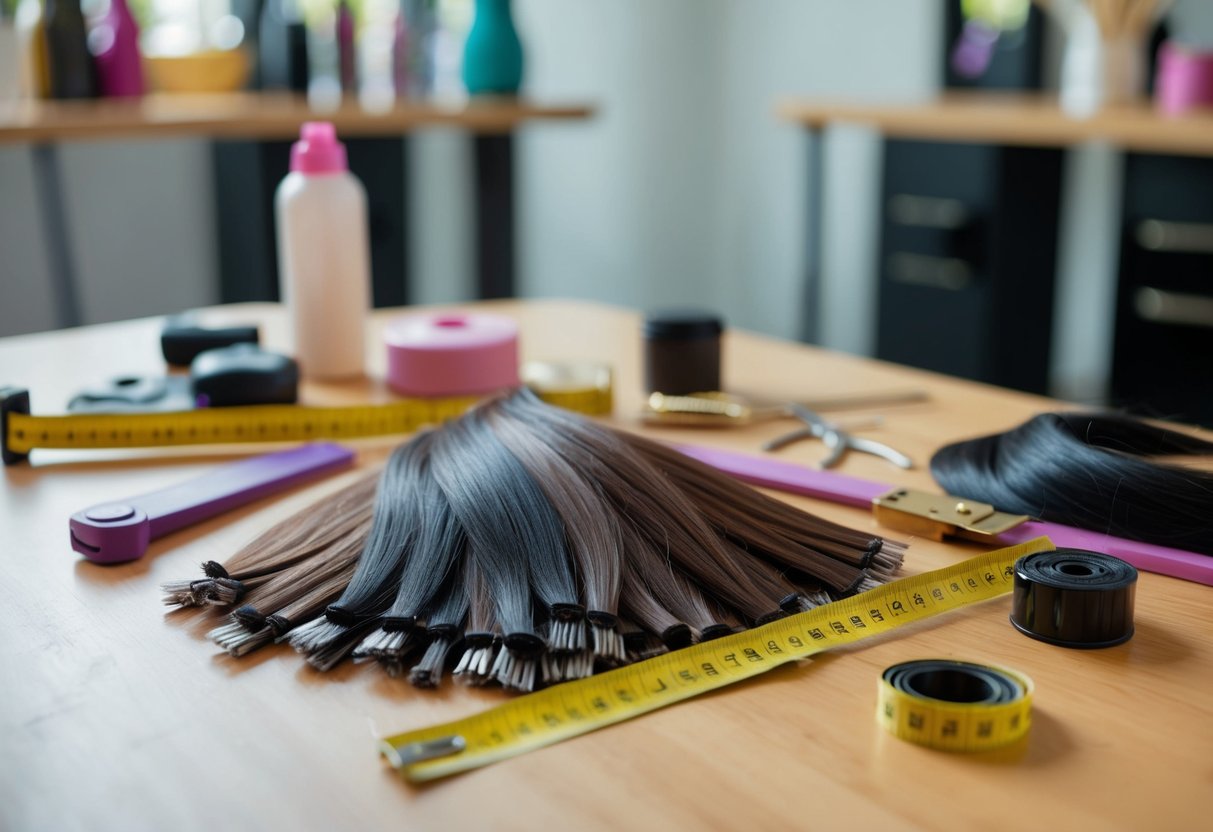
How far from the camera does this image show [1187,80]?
294 centimetres

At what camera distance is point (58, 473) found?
1.12 meters

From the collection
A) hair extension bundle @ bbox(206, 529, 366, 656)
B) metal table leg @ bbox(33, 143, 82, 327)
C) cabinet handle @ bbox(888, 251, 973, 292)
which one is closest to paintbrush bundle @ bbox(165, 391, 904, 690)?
hair extension bundle @ bbox(206, 529, 366, 656)

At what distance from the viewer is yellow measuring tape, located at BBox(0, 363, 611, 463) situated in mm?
1160

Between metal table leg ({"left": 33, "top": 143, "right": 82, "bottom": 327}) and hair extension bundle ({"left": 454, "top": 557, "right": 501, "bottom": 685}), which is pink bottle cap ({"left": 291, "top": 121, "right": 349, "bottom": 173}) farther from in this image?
metal table leg ({"left": 33, "top": 143, "right": 82, "bottom": 327})

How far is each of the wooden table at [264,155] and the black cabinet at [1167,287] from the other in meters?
1.50

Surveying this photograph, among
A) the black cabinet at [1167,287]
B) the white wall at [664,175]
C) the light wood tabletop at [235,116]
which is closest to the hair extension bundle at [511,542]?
the light wood tabletop at [235,116]

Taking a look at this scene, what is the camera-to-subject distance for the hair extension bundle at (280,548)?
0.81 meters

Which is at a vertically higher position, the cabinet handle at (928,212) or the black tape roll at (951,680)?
the cabinet handle at (928,212)

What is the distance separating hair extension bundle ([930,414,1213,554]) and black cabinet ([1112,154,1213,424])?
7.62ft

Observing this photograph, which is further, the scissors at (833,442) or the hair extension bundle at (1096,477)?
the scissors at (833,442)

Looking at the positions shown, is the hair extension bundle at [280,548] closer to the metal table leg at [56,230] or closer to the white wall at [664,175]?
the metal table leg at [56,230]

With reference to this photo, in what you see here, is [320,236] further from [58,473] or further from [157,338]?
[58,473]

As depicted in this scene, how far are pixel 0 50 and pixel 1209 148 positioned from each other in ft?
8.90

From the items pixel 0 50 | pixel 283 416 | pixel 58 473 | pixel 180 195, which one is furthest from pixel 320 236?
pixel 180 195
